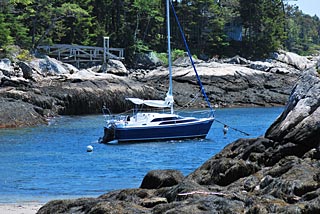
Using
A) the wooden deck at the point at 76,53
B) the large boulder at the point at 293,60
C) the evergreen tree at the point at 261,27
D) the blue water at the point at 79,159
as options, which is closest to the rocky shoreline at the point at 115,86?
the wooden deck at the point at 76,53

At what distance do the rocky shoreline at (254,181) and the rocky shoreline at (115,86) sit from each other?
31332mm

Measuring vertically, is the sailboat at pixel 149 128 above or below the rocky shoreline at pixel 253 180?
below

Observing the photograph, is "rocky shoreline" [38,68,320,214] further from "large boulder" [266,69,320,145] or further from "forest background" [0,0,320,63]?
"forest background" [0,0,320,63]

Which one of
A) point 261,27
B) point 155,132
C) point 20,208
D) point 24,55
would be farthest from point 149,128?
point 261,27

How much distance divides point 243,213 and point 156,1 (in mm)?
69464

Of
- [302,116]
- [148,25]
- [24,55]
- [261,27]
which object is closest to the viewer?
[302,116]

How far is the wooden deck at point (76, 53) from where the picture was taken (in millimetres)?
67556

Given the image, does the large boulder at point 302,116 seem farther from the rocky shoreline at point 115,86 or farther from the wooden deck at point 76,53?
the wooden deck at point 76,53

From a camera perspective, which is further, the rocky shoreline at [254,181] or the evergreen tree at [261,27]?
the evergreen tree at [261,27]

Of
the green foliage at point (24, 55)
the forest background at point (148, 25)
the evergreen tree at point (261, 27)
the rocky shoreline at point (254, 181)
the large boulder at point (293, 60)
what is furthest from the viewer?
the evergreen tree at point (261, 27)

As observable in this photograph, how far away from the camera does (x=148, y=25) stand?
82.1 m

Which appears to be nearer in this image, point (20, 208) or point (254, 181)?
point (254, 181)

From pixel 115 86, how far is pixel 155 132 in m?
20.3

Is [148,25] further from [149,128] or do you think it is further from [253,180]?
[253,180]
